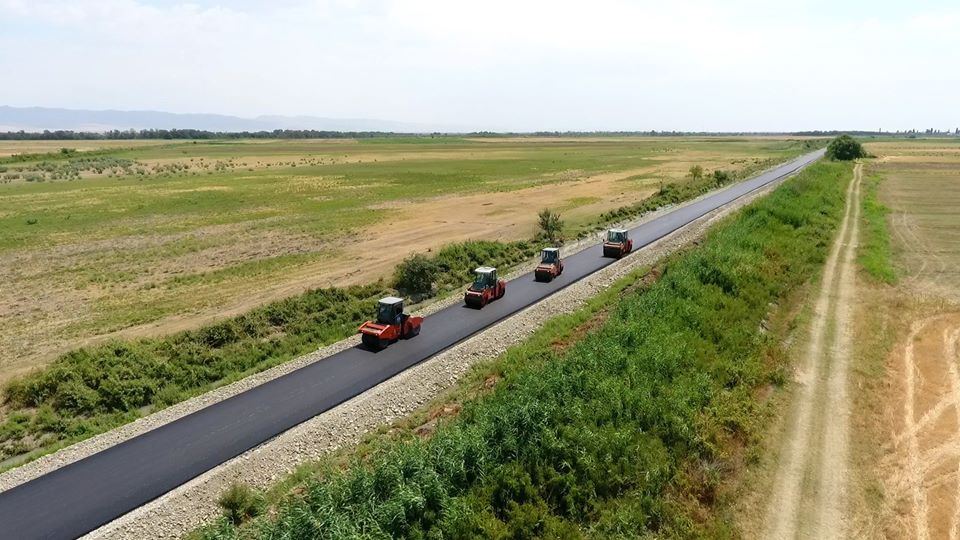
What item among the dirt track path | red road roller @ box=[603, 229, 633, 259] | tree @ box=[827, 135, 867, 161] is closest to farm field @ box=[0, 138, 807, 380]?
red road roller @ box=[603, 229, 633, 259]

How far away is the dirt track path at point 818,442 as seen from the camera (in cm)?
1377

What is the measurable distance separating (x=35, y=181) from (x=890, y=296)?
378 feet

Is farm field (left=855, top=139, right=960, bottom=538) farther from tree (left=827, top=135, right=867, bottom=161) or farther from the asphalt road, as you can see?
tree (left=827, top=135, right=867, bottom=161)

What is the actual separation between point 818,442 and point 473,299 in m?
17.4

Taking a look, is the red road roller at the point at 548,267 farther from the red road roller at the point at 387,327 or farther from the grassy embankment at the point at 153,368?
the red road roller at the point at 387,327

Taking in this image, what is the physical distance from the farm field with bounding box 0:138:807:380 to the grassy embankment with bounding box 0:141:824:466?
335 cm

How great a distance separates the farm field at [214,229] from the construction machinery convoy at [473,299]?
10335 millimetres

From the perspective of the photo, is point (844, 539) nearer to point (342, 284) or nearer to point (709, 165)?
point (342, 284)

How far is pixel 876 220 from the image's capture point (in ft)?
172

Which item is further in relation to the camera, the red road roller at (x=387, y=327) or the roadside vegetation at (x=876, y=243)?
the roadside vegetation at (x=876, y=243)

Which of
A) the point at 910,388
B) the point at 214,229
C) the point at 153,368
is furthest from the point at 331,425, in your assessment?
the point at 214,229

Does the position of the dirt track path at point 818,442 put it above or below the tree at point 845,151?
below

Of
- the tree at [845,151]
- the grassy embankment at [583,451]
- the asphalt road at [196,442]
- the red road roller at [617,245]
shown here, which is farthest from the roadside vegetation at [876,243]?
the tree at [845,151]

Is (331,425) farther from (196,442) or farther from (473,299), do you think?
(473,299)
